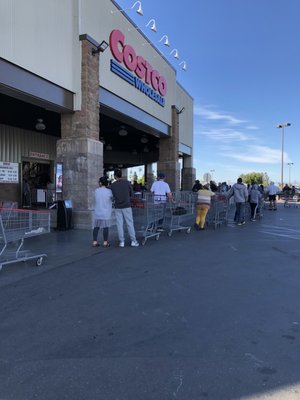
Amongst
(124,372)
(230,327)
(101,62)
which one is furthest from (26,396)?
(101,62)

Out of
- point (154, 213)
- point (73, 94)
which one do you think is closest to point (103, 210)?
point (154, 213)

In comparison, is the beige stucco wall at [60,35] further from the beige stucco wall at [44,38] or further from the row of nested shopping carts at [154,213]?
the row of nested shopping carts at [154,213]

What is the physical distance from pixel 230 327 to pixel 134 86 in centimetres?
1421

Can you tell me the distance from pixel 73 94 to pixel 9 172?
776 centimetres

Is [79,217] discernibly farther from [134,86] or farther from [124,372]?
A: [124,372]

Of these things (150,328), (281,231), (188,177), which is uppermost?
(188,177)

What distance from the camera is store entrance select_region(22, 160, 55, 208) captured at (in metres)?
20.9

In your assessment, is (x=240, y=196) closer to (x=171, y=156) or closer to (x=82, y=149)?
(x=82, y=149)

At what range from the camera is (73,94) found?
40.9ft

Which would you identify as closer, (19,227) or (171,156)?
(19,227)

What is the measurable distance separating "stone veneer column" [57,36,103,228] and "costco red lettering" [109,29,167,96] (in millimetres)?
2328

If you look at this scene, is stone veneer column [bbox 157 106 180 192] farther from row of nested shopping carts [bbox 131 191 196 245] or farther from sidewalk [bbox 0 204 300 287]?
row of nested shopping carts [bbox 131 191 196 245]

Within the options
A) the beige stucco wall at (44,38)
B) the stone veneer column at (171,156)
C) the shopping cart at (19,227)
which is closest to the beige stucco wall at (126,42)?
the beige stucco wall at (44,38)

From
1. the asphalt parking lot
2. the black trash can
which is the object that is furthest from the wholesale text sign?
the asphalt parking lot
